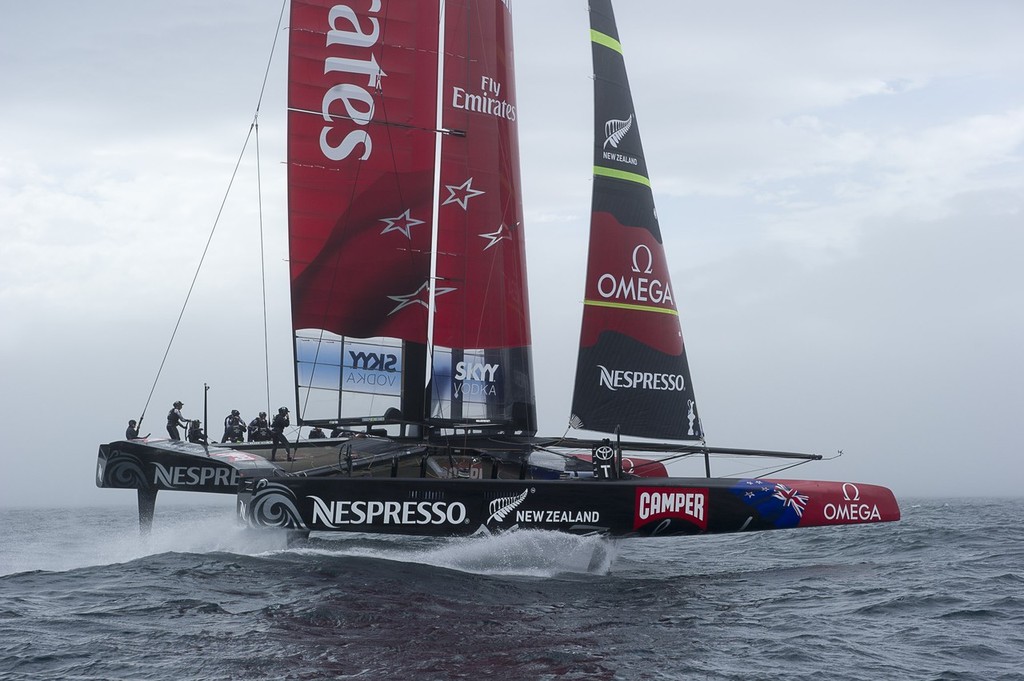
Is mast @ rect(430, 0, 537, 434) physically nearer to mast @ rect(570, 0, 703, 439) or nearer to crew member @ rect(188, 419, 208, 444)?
mast @ rect(570, 0, 703, 439)

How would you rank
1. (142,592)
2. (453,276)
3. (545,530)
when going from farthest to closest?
(453,276), (545,530), (142,592)

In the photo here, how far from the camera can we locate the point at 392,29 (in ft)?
50.2

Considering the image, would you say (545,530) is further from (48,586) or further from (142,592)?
(48,586)

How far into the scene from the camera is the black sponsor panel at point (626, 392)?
14.9 metres

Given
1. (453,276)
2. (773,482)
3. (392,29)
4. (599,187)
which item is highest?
(392,29)

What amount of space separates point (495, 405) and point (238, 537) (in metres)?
4.10

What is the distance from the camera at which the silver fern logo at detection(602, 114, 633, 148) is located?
1571cm

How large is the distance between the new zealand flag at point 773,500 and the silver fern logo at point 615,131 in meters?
5.63

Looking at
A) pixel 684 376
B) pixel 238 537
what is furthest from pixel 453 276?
pixel 238 537

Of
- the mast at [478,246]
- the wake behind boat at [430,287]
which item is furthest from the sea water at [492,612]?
the mast at [478,246]

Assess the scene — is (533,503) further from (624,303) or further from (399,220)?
(399,220)

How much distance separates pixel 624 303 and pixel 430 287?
9.41 ft

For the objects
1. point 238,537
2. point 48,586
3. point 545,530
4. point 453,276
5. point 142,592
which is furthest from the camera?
point 453,276

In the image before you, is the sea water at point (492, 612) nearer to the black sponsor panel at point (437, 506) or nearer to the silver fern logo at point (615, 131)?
the black sponsor panel at point (437, 506)
